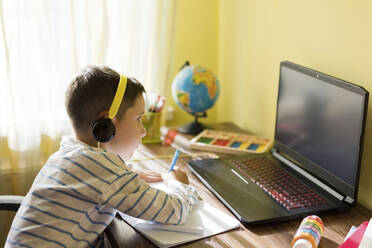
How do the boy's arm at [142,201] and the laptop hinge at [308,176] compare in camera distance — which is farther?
the laptop hinge at [308,176]

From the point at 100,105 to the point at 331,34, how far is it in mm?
776

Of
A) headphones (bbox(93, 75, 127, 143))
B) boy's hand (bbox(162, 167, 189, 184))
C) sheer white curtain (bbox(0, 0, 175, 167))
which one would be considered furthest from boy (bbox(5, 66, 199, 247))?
sheer white curtain (bbox(0, 0, 175, 167))

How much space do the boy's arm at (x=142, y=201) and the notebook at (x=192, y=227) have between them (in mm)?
27

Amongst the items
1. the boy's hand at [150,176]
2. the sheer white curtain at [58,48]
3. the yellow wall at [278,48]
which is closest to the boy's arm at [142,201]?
the boy's hand at [150,176]

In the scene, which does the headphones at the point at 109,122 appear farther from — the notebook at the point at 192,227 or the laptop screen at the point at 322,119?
the laptop screen at the point at 322,119

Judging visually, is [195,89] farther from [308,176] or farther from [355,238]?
[355,238]

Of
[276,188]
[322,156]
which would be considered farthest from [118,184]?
[322,156]

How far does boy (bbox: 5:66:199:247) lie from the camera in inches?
43.4

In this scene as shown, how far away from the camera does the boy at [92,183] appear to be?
1102 millimetres

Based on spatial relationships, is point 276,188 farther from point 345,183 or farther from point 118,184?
point 118,184

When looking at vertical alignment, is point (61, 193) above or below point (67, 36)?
below

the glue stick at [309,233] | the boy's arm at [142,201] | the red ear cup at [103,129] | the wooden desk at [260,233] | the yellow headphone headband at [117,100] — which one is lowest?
the wooden desk at [260,233]

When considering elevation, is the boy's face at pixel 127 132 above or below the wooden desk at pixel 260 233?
above

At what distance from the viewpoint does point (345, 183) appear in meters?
1.27
